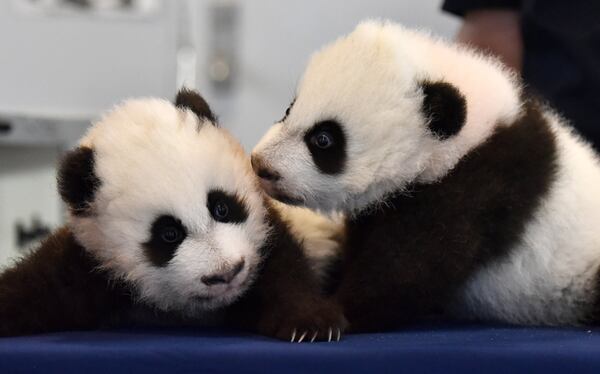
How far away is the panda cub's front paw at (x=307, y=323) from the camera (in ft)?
3.23

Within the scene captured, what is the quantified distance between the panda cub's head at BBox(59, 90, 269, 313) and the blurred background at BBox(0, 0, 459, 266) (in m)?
1.73

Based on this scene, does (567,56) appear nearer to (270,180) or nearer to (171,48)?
(270,180)

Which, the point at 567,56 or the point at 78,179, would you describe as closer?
the point at 78,179

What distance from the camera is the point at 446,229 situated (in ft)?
3.55

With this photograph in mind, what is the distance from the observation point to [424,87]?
112 cm

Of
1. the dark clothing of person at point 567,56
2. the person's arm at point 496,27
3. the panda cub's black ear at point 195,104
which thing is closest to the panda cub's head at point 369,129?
the panda cub's black ear at point 195,104

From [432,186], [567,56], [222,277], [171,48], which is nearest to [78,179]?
[222,277]

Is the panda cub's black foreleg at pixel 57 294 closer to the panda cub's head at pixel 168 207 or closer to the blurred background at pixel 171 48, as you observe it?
the panda cub's head at pixel 168 207

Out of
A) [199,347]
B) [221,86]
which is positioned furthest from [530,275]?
[221,86]

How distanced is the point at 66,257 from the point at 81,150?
150 millimetres

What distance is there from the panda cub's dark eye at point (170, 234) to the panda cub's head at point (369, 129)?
0.48 feet

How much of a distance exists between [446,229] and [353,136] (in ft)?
0.58

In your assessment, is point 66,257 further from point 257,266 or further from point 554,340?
point 554,340

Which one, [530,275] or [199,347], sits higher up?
[530,275]
